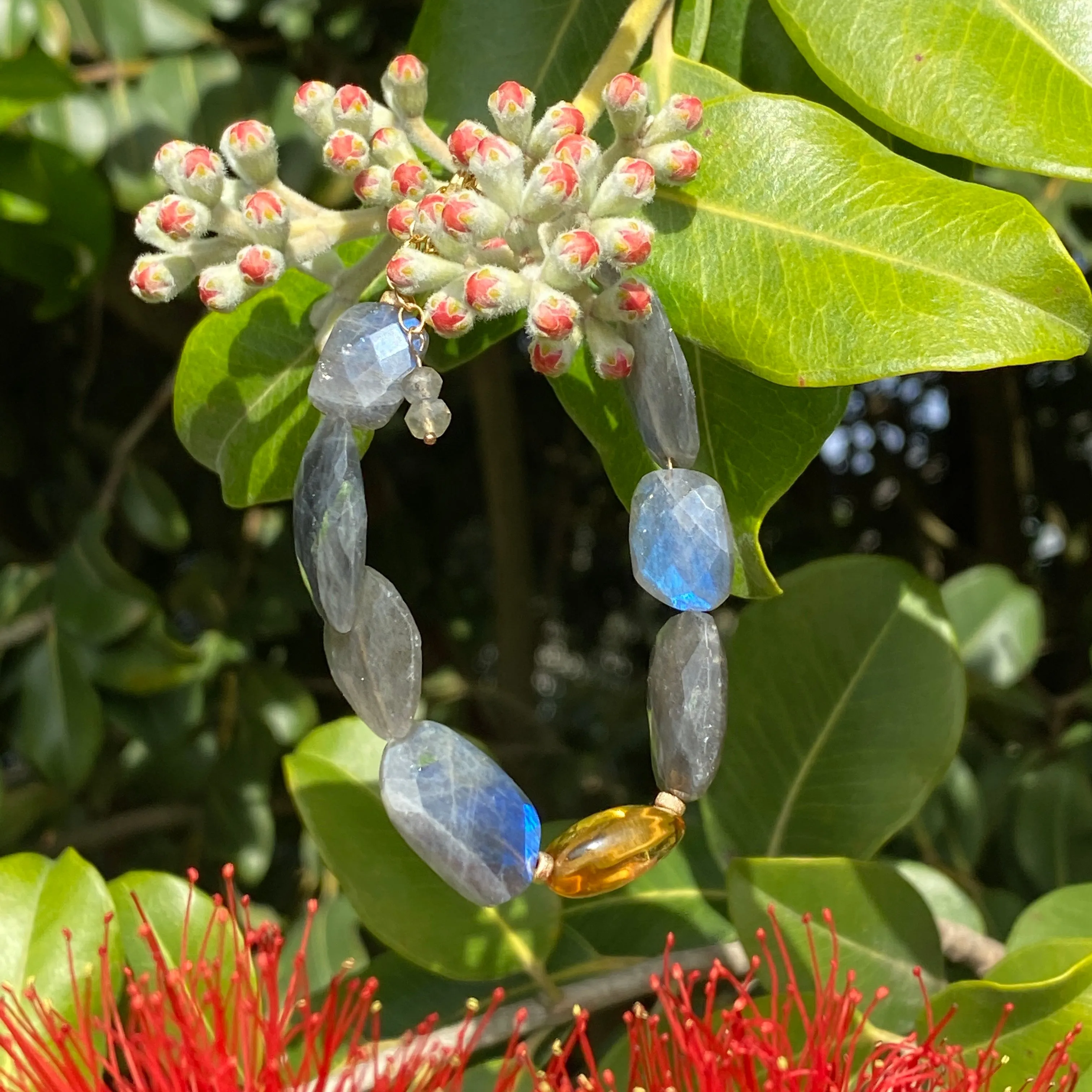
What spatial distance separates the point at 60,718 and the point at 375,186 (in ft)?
2.24

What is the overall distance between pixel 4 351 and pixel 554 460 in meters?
0.86

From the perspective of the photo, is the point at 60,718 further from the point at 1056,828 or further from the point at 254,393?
the point at 1056,828

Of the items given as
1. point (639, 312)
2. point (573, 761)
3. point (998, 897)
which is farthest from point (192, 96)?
point (998, 897)

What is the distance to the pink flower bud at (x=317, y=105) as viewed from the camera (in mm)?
473

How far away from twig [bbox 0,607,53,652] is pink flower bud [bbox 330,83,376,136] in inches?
26.7

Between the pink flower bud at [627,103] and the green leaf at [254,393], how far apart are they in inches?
8.0

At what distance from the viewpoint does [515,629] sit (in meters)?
1.56

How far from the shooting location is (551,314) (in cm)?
41

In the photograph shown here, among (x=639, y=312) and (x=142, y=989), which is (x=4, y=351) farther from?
(x=639, y=312)

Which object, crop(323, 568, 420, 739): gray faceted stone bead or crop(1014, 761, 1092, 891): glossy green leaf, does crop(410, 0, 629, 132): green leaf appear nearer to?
crop(323, 568, 420, 739): gray faceted stone bead

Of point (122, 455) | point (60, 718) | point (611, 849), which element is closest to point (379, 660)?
point (611, 849)

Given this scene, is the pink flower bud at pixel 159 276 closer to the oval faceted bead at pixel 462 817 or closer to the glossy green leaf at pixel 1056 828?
the oval faceted bead at pixel 462 817

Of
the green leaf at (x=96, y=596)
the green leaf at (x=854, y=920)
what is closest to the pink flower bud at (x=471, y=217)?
the green leaf at (x=854, y=920)

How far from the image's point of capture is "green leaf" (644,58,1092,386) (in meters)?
0.41
